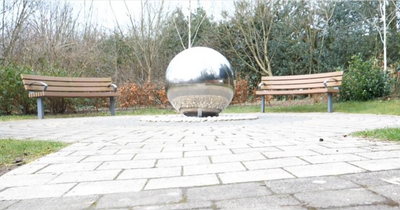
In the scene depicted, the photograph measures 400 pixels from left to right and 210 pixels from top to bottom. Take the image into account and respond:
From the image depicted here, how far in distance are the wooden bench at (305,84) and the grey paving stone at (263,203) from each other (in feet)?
25.4

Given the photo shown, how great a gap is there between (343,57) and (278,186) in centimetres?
1499

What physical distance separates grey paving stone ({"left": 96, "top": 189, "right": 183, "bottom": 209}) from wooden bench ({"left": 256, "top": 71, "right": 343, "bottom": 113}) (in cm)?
784

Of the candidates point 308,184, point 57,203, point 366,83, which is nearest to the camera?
point 57,203

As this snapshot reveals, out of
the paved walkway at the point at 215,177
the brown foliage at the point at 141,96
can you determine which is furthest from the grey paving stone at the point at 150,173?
the brown foliage at the point at 141,96

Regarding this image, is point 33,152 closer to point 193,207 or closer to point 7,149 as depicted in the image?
point 7,149

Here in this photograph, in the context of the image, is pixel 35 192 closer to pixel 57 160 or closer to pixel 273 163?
pixel 57 160

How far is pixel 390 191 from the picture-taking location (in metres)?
1.60

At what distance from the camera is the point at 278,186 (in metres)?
1.76

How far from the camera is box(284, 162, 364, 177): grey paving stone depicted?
Result: 1.99 meters

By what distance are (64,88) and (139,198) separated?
27.8 ft

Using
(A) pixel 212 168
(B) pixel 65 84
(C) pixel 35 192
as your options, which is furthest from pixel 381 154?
(B) pixel 65 84

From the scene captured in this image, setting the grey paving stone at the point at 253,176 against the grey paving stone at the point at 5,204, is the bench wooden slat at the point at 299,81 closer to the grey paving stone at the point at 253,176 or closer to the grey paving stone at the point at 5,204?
the grey paving stone at the point at 253,176

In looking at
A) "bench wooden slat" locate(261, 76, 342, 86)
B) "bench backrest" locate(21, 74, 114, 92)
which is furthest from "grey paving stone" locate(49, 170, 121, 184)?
"bench wooden slat" locate(261, 76, 342, 86)

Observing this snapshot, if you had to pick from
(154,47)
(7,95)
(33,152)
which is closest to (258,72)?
(154,47)
